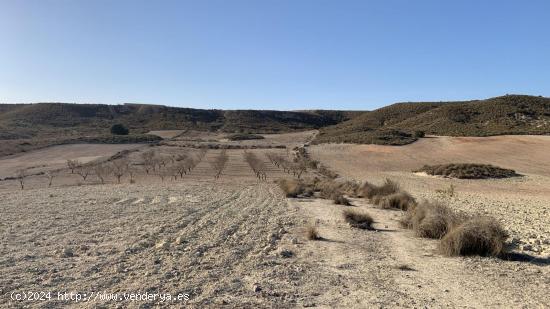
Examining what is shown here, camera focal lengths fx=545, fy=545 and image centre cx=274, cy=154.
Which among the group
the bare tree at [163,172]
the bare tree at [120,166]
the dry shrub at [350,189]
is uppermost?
the dry shrub at [350,189]

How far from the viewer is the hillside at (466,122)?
231 feet

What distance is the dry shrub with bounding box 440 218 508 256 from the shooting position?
1092 cm

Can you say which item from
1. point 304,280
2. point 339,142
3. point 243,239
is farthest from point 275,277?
point 339,142

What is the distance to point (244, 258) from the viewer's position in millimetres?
10625

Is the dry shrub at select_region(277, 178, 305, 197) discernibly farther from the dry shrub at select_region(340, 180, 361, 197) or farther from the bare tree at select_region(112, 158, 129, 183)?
the bare tree at select_region(112, 158, 129, 183)

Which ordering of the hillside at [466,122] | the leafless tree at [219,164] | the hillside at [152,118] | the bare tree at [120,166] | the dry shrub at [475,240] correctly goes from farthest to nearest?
the hillside at [152,118] → the hillside at [466,122] → the leafless tree at [219,164] → the bare tree at [120,166] → the dry shrub at [475,240]

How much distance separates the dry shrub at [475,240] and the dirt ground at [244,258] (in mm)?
376

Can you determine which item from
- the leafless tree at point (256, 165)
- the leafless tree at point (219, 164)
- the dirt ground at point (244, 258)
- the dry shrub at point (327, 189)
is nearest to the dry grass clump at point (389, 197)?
the dirt ground at point (244, 258)

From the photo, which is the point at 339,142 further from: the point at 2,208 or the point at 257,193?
the point at 2,208

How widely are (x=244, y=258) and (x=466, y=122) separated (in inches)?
3166

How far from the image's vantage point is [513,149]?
54719mm

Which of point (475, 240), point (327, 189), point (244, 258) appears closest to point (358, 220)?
point (475, 240)

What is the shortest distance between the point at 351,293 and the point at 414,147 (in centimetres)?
5543

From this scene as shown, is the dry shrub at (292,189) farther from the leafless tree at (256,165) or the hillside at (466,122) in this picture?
the hillside at (466,122)
